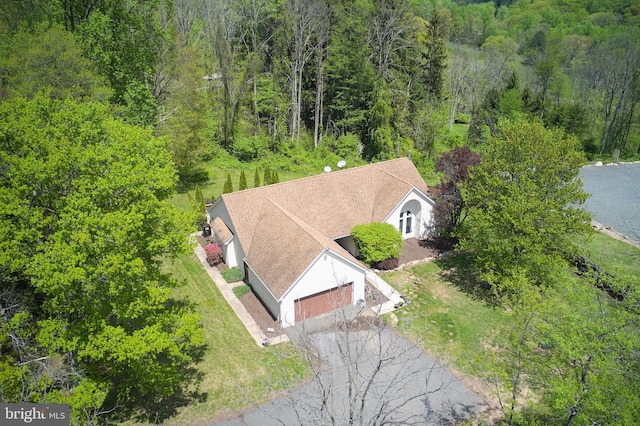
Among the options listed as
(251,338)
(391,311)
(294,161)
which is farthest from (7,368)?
(294,161)

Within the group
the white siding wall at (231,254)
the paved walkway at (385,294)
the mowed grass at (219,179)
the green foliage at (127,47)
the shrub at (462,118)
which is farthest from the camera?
the shrub at (462,118)

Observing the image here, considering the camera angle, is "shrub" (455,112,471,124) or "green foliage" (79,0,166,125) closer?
"green foliage" (79,0,166,125)

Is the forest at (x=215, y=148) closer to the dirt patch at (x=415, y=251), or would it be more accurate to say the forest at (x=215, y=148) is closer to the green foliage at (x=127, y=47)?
the green foliage at (x=127, y=47)

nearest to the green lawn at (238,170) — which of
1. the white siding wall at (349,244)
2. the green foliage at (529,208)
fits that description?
the white siding wall at (349,244)

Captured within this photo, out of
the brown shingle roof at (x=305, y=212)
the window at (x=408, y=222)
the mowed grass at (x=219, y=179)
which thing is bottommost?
the mowed grass at (x=219, y=179)

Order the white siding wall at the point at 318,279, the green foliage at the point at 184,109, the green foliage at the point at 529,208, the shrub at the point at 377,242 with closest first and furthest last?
the white siding wall at the point at 318,279
the green foliage at the point at 529,208
the shrub at the point at 377,242
the green foliage at the point at 184,109

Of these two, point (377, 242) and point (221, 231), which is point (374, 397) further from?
point (221, 231)

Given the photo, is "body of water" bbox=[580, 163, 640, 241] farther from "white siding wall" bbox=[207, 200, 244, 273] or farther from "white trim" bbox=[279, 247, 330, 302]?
"white siding wall" bbox=[207, 200, 244, 273]

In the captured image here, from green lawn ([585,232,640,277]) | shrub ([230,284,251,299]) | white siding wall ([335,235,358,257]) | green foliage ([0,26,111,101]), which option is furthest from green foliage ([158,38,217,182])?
green lawn ([585,232,640,277])
